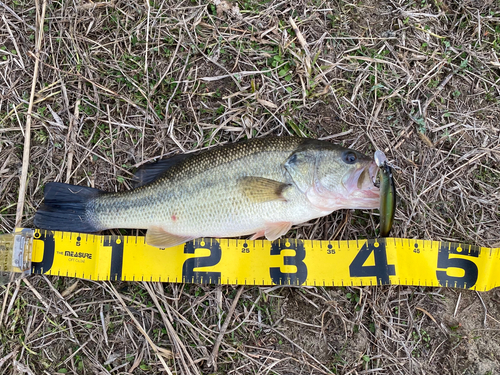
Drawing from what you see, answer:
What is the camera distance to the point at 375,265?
3348 millimetres

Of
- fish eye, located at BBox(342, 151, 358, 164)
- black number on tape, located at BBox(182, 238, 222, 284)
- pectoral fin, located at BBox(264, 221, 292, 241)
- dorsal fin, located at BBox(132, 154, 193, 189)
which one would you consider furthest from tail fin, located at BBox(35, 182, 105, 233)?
fish eye, located at BBox(342, 151, 358, 164)

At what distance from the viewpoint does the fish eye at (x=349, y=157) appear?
9.85 ft

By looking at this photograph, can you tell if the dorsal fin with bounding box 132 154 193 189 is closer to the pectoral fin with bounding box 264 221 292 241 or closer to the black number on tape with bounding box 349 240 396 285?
the pectoral fin with bounding box 264 221 292 241

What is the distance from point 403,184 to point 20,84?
4.46 meters

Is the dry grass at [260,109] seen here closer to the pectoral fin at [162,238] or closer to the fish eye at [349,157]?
the pectoral fin at [162,238]

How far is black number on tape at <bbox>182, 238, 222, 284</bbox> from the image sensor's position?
11.1 ft

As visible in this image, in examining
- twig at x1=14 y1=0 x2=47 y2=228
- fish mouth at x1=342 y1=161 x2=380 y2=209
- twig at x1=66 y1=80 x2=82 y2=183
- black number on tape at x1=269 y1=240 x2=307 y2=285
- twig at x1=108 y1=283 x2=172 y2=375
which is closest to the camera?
fish mouth at x1=342 y1=161 x2=380 y2=209

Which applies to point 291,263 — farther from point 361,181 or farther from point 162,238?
point 162,238

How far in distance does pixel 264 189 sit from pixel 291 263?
2.99 ft

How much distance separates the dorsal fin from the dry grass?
0.73 ft

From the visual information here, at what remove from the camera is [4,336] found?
11.0 feet

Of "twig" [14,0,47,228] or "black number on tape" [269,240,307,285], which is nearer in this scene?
"black number on tape" [269,240,307,285]

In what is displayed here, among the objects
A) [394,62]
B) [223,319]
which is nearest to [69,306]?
[223,319]

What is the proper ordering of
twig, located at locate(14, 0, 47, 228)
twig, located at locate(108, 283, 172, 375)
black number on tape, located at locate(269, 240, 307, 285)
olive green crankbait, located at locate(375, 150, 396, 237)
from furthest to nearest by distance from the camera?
twig, located at locate(14, 0, 47, 228) < black number on tape, located at locate(269, 240, 307, 285) < twig, located at locate(108, 283, 172, 375) < olive green crankbait, located at locate(375, 150, 396, 237)
